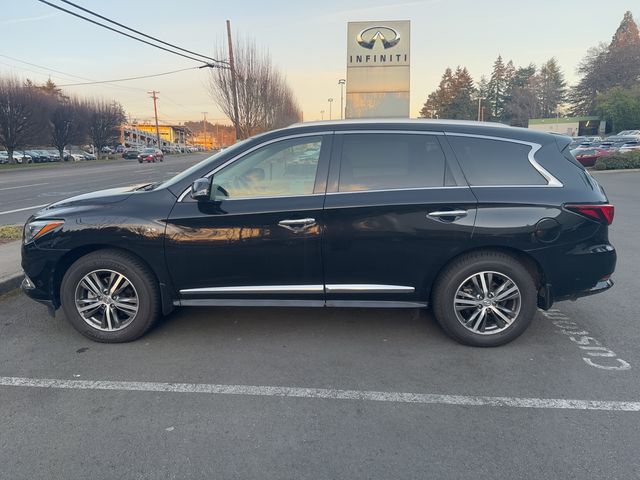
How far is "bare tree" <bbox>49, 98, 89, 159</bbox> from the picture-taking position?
4703 cm

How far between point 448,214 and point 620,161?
1001 inches

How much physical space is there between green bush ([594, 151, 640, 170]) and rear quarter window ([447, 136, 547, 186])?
2457cm

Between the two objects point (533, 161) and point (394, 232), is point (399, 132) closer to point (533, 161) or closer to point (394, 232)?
point (394, 232)

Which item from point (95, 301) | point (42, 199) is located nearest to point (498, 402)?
point (95, 301)

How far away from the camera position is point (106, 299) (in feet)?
12.1

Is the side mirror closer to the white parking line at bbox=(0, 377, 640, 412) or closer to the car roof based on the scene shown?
the car roof

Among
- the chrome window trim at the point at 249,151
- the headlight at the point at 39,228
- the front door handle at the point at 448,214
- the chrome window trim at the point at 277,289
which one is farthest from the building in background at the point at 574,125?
the headlight at the point at 39,228

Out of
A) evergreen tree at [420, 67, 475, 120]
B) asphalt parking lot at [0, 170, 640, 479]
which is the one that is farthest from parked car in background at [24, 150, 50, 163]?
evergreen tree at [420, 67, 475, 120]

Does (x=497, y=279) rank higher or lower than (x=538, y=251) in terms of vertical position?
lower

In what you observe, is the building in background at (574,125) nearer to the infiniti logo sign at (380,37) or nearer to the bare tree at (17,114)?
the infiniti logo sign at (380,37)

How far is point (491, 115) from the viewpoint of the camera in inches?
3629

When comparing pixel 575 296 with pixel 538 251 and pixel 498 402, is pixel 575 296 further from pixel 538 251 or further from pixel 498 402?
pixel 498 402

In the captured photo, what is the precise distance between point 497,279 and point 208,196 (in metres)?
2.45

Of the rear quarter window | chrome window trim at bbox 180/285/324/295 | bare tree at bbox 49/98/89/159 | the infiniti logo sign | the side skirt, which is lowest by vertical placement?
the side skirt
